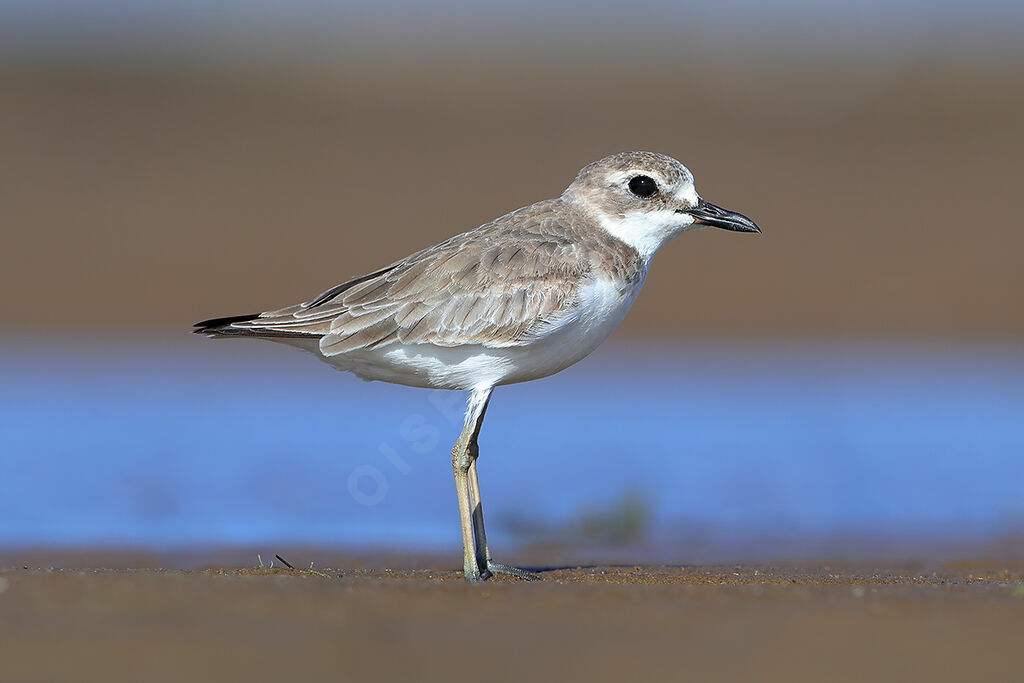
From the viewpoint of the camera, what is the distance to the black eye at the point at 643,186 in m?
8.98

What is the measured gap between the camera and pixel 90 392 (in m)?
15.6

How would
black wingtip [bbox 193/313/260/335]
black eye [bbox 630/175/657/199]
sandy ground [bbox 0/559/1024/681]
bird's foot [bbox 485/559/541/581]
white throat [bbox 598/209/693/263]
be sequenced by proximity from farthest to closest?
black eye [bbox 630/175/657/199] → white throat [bbox 598/209/693/263] → black wingtip [bbox 193/313/260/335] → bird's foot [bbox 485/559/541/581] → sandy ground [bbox 0/559/1024/681]

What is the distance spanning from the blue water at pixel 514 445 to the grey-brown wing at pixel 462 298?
219cm

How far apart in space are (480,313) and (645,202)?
139 centimetres

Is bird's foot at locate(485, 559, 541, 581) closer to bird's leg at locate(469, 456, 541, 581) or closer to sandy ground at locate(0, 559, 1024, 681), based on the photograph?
bird's leg at locate(469, 456, 541, 581)

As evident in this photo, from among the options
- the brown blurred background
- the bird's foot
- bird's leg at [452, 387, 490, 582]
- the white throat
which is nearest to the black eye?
the white throat

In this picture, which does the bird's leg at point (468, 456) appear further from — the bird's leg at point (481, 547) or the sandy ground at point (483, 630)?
the sandy ground at point (483, 630)

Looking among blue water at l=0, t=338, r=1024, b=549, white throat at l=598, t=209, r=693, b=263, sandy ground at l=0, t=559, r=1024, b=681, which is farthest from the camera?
blue water at l=0, t=338, r=1024, b=549

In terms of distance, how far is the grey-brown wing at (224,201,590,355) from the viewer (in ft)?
26.9

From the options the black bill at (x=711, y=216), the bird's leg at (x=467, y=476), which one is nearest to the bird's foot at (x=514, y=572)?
the bird's leg at (x=467, y=476)

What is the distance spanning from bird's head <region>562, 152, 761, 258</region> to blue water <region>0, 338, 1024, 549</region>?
8.76 ft

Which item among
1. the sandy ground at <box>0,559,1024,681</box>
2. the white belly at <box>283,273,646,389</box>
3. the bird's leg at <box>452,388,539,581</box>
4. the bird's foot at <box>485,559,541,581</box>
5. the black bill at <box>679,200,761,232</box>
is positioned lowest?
the sandy ground at <box>0,559,1024,681</box>

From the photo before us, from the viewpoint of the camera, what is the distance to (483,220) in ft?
74.0

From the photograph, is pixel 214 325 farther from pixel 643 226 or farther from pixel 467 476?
pixel 643 226
